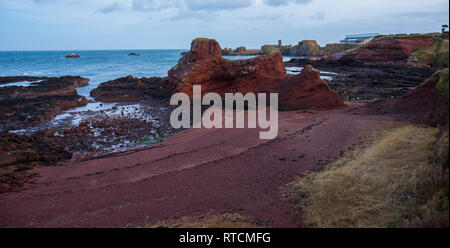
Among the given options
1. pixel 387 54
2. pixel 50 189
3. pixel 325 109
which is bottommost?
pixel 50 189

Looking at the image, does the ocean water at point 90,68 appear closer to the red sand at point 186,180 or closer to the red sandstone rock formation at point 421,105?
the red sand at point 186,180

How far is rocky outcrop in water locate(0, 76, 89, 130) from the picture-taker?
53.0 feet

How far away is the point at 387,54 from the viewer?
1622 inches

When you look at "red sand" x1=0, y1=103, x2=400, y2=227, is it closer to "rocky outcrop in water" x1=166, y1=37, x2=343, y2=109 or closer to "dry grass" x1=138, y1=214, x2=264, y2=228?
"dry grass" x1=138, y1=214, x2=264, y2=228

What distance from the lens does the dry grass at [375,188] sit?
4574mm

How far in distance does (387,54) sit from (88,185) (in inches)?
1741

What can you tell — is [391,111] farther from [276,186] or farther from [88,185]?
[88,185]

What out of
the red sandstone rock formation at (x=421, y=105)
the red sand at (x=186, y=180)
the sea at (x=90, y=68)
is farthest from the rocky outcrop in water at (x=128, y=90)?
the red sandstone rock formation at (x=421, y=105)

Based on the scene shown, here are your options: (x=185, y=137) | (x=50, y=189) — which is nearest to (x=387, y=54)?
(x=185, y=137)

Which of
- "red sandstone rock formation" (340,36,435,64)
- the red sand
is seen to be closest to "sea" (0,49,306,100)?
the red sand

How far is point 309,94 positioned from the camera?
1574 centimetres
